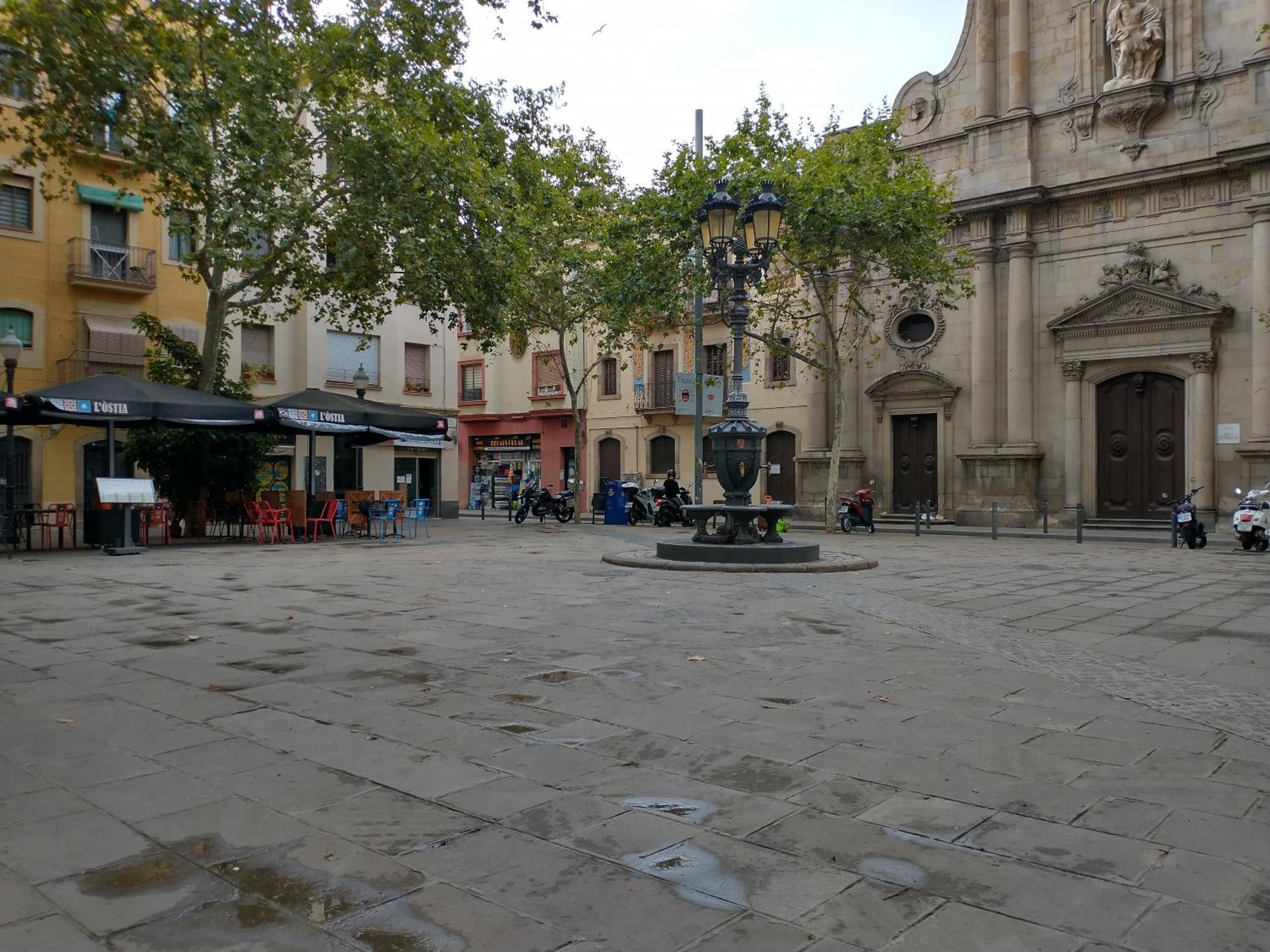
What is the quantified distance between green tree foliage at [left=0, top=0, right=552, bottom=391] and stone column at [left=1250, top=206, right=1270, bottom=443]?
1680 cm

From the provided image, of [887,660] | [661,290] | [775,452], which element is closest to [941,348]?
[775,452]

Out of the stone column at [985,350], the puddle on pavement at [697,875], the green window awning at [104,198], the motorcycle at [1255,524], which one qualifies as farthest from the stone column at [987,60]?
the puddle on pavement at [697,875]

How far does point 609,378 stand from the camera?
1548 inches

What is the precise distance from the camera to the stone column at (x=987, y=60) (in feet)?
91.2

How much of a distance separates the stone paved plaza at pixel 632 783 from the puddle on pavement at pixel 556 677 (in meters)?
0.03

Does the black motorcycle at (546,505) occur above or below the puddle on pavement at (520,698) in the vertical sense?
above

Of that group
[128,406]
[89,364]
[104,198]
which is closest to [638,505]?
[89,364]

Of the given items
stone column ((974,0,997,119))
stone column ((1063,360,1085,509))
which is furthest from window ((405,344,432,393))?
stone column ((1063,360,1085,509))

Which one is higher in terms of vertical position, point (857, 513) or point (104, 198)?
point (104, 198)

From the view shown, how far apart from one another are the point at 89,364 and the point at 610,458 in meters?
19.3

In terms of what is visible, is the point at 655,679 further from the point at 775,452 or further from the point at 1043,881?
the point at 775,452

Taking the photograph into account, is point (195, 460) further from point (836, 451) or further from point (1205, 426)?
point (1205, 426)

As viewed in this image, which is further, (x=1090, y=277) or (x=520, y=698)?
(x=1090, y=277)

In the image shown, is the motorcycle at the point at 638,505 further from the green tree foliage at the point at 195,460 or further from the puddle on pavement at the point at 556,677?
the puddle on pavement at the point at 556,677
